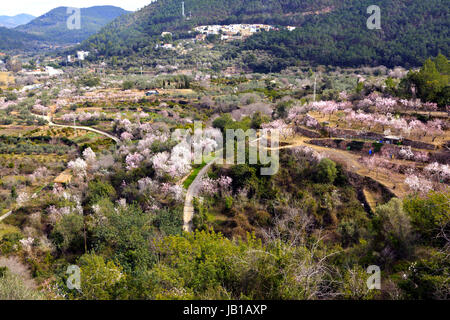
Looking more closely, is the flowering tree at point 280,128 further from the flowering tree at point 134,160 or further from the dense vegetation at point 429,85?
the dense vegetation at point 429,85

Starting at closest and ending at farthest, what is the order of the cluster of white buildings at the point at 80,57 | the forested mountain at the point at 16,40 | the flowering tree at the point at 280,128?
the flowering tree at the point at 280,128, the cluster of white buildings at the point at 80,57, the forested mountain at the point at 16,40

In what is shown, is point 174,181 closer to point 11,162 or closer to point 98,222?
point 98,222

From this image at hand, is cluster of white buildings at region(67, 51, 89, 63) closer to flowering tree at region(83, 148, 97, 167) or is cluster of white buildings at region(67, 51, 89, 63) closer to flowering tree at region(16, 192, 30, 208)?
flowering tree at region(83, 148, 97, 167)

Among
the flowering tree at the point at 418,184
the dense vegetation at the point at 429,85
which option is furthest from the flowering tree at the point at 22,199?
the dense vegetation at the point at 429,85

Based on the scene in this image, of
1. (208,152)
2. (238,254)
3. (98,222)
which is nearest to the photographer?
(238,254)

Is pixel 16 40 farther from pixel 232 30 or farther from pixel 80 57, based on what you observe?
pixel 232 30

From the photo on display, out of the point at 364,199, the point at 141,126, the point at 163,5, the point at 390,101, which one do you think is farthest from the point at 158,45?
the point at 364,199

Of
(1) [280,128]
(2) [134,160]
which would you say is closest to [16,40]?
(2) [134,160]
